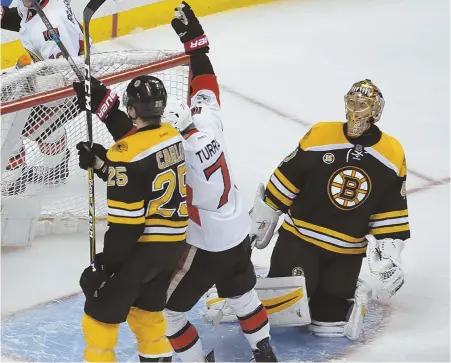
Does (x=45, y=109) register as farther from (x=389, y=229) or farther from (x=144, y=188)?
(x=389, y=229)

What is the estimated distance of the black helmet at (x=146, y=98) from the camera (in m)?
2.81

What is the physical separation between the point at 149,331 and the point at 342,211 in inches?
28.5

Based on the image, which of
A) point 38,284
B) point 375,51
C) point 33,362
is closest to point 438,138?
point 375,51

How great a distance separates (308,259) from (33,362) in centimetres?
85

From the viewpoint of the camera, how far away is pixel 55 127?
12.5 feet

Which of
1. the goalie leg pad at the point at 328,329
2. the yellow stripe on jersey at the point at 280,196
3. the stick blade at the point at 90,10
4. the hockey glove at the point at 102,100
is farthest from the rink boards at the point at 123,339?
the stick blade at the point at 90,10

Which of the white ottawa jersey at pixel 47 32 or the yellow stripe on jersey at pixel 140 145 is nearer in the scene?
the yellow stripe on jersey at pixel 140 145

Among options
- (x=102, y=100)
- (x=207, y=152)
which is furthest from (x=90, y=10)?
(x=207, y=152)

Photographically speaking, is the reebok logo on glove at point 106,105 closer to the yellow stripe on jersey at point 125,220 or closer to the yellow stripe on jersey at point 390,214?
the yellow stripe on jersey at point 125,220

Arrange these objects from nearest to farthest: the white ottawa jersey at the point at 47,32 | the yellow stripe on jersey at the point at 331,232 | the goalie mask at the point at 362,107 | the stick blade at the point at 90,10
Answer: the stick blade at the point at 90,10, the goalie mask at the point at 362,107, the yellow stripe on jersey at the point at 331,232, the white ottawa jersey at the point at 47,32

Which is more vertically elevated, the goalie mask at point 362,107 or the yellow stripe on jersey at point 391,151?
the goalie mask at point 362,107

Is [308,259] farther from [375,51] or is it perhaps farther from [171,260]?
[375,51]

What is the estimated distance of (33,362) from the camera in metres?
3.19

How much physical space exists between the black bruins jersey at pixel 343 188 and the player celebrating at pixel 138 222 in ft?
1.82
